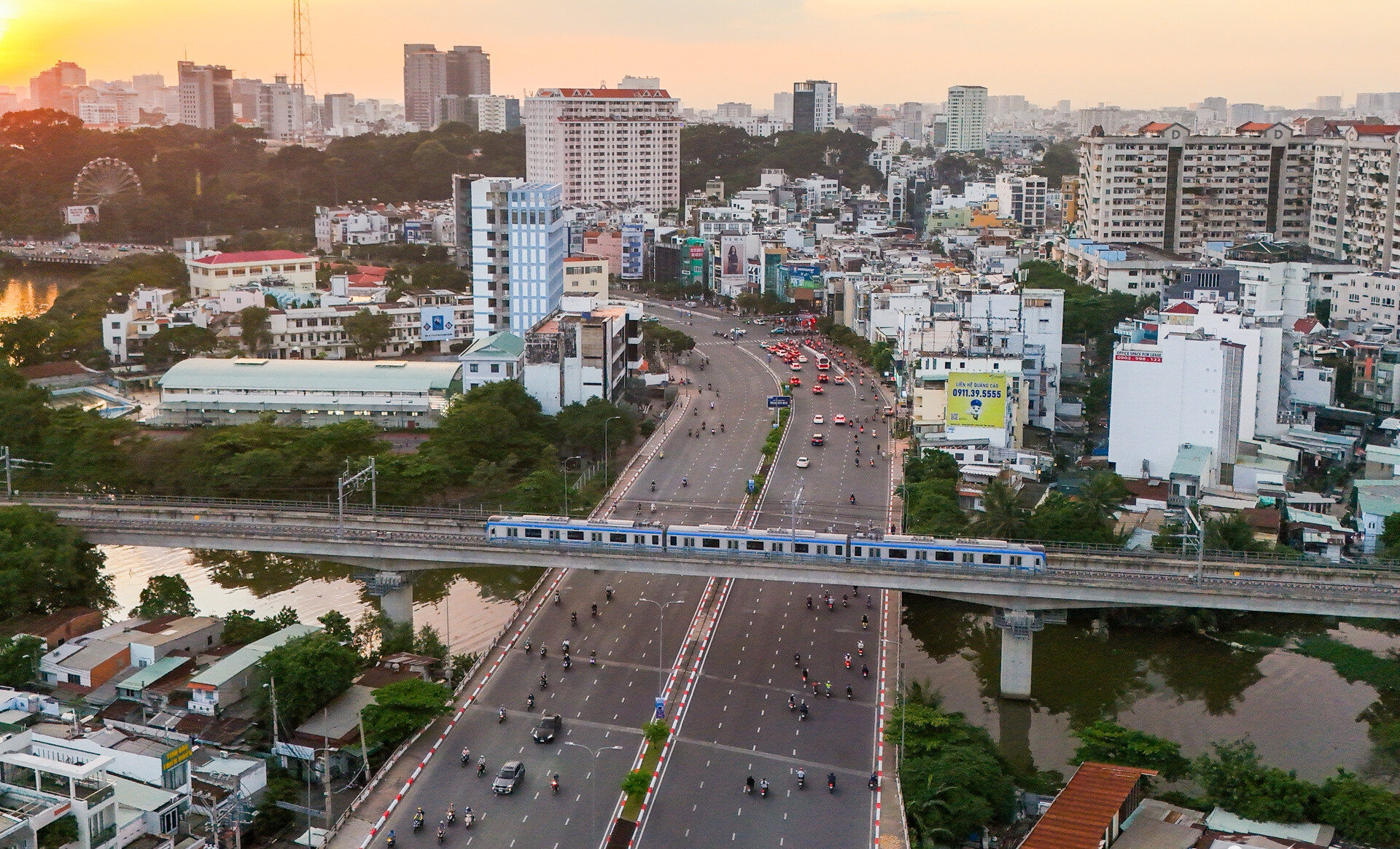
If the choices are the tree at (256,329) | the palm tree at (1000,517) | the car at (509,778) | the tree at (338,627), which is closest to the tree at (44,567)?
the tree at (338,627)

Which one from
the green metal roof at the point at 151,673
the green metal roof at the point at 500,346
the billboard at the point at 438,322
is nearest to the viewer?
the green metal roof at the point at 151,673

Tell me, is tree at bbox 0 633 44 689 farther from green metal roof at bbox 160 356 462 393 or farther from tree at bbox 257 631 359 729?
green metal roof at bbox 160 356 462 393

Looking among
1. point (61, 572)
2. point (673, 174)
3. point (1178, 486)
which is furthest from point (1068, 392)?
point (673, 174)

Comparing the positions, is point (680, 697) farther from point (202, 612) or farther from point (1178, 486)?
point (1178, 486)

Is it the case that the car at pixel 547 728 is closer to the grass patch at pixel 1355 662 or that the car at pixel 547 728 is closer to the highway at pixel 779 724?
the highway at pixel 779 724

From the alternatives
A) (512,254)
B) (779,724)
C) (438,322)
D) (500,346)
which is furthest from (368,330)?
(779,724)

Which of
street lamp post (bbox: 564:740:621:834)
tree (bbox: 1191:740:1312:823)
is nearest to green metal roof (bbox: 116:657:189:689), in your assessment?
street lamp post (bbox: 564:740:621:834)

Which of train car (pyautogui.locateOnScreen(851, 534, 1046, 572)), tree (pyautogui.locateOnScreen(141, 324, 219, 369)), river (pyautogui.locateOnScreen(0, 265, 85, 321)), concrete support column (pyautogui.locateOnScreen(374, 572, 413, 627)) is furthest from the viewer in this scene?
river (pyautogui.locateOnScreen(0, 265, 85, 321))
